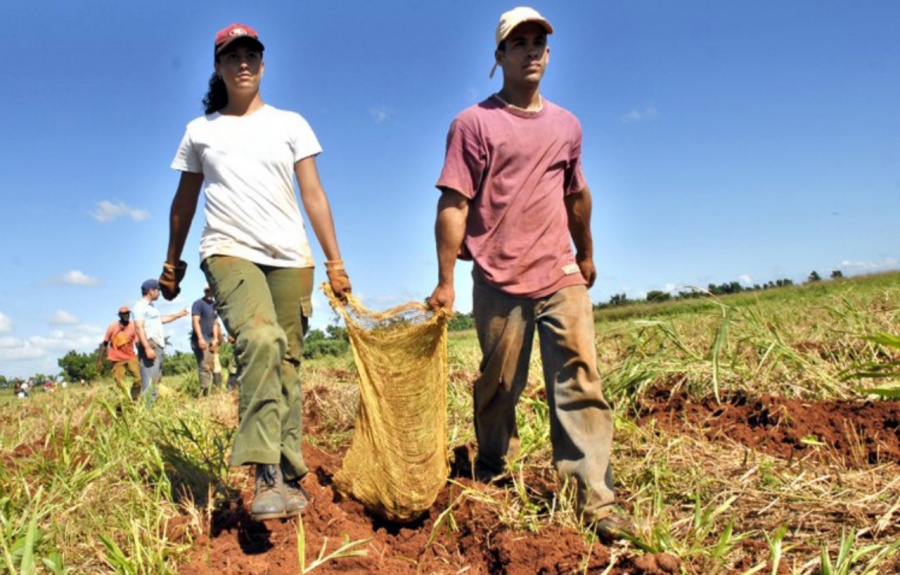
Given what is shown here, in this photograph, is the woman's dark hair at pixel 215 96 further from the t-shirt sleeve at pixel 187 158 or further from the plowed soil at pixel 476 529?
the plowed soil at pixel 476 529

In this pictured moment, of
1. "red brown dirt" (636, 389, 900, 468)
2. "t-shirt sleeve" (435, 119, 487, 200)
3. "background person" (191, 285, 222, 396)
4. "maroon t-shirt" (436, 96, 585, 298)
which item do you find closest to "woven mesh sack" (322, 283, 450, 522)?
"maroon t-shirt" (436, 96, 585, 298)

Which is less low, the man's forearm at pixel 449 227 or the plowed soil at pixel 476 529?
the man's forearm at pixel 449 227

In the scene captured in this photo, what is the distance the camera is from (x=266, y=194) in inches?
128

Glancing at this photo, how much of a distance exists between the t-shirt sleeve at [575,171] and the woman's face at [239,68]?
1417 millimetres

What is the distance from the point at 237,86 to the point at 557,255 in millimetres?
1541

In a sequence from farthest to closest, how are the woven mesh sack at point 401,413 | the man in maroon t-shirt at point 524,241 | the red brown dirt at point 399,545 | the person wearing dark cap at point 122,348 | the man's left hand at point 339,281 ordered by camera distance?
the person wearing dark cap at point 122,348, the man's left hand at point 339,281, the woven mesh sack at point 401,413, the man in maroon t-shirt at point 524,241, the red brown dirt at point 399,545

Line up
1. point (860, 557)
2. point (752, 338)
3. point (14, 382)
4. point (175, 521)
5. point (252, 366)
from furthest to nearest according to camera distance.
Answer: point (14, 382) < point (752, 338) < point (175, 521) < point (252, 366) < point (860, 557)

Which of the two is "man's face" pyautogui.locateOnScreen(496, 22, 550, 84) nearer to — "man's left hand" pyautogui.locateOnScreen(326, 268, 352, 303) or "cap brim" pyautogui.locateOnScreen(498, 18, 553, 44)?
"cap brim" pyautogui.locateOnScreen(498, 18, 553, 44)

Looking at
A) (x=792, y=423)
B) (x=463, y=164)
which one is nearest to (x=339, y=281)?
(x=463, y=164)

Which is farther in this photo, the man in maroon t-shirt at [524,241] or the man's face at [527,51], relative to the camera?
the man's face at [527,51]

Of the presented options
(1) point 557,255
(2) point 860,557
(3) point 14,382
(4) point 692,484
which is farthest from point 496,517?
(3) point 14,382

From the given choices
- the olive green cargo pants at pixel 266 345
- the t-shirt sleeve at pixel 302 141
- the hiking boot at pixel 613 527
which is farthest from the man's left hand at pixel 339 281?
the hiking boot at pixel 613 527

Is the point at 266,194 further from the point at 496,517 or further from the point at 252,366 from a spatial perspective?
the point at 496,517

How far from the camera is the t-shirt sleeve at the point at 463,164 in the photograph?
10.7 feet
